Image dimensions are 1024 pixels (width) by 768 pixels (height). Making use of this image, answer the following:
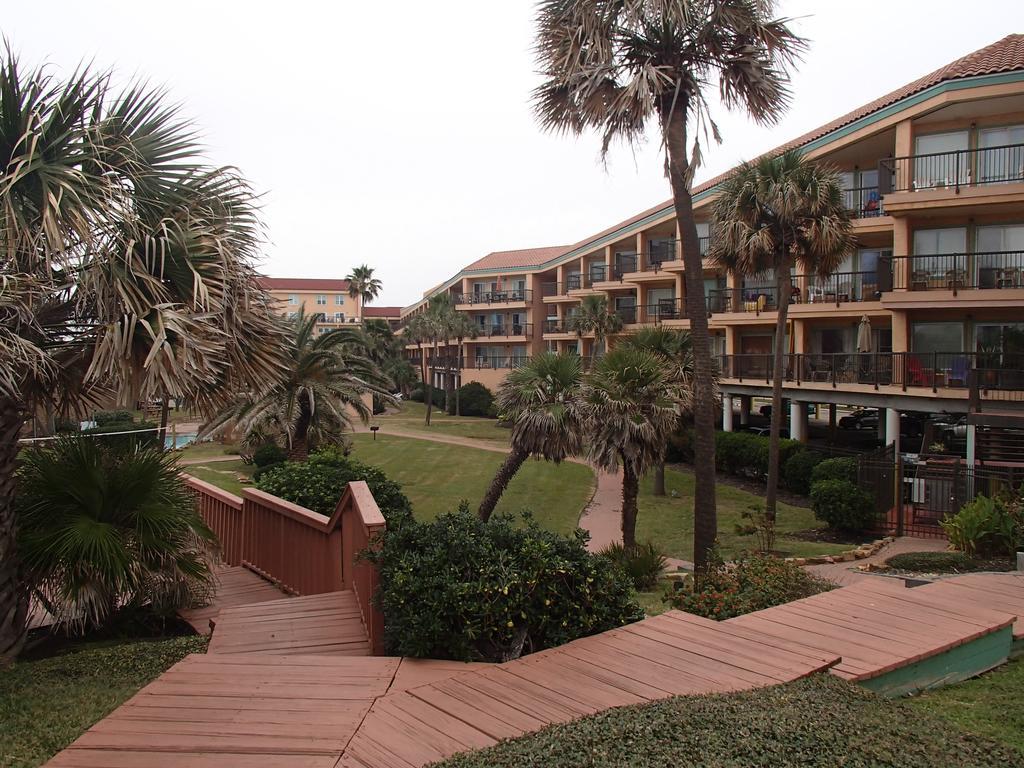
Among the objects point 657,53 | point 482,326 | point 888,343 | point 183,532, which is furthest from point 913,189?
point 482,326

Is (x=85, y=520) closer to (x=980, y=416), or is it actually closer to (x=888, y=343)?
(x=980, y=416)

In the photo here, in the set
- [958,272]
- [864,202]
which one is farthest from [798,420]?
[958,272]

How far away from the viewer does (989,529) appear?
40.4 feet

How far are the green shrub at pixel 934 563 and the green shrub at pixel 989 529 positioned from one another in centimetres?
29

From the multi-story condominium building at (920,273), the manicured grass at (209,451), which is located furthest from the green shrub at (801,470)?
the manicured grass at (209,451)

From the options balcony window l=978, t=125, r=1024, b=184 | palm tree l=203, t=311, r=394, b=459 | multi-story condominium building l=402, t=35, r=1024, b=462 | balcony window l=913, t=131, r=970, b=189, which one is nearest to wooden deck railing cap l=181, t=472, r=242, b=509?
palm tree l=203, t=311, r=394, b=459

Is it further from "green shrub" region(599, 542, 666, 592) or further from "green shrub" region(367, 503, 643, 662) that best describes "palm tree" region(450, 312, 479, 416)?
"green shrub" region(367, 503, 643, 662)

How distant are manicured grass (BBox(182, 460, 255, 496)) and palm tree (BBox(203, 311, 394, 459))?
→ 4.91m

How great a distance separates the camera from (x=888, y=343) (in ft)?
89.4

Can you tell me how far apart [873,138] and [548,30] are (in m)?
15.5

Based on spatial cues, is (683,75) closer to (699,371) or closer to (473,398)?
(699,371)

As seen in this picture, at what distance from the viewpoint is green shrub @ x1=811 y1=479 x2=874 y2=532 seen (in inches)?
745

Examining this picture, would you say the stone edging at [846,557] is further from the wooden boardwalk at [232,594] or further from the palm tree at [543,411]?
the wooden boardwalk at [232,594]

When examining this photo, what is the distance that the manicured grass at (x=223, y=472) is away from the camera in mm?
27516
